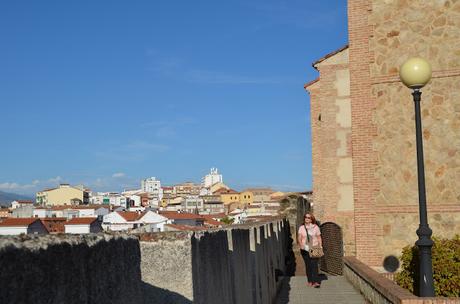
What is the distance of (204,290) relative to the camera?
4.20 metres

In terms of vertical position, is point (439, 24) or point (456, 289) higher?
point (439, 24)

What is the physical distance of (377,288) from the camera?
35.6ft

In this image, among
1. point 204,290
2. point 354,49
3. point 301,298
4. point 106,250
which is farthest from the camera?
point 354,49

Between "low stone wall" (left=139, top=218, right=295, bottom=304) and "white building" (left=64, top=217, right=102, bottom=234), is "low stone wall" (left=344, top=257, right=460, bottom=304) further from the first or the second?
"white building" (left=64, top=217, right=102, bottom=234)

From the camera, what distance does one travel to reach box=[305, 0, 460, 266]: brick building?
51.4 feet

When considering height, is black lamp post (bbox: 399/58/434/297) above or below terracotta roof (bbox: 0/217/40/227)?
above

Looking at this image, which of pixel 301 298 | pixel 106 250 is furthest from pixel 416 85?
pixel 106 250

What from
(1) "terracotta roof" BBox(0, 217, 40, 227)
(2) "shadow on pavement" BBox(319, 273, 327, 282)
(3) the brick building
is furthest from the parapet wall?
(1) "terracotta roof" BBox(0, 217, 40, 227)

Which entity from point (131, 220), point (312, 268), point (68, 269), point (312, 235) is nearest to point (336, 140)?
point (312, 235)

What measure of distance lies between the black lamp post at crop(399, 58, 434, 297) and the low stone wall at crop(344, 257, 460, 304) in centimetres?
34

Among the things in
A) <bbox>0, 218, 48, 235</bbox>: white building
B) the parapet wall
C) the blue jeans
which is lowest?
<bbox>0, 218, 48, 235</bbox>: white building

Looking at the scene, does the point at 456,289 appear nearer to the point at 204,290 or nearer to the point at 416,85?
the point at 416,85

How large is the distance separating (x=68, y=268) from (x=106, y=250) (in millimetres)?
407

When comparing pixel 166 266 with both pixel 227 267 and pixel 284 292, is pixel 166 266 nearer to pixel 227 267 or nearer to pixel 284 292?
pixel 227 267
